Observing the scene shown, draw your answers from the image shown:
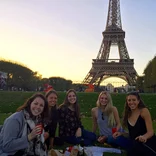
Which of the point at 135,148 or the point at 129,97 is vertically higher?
the point at 129,97

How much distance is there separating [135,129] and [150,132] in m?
0.27

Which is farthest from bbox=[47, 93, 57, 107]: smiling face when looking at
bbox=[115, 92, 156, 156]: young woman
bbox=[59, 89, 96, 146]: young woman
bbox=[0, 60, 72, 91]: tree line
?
bbox=[0, 60, 72, 91]: tree line

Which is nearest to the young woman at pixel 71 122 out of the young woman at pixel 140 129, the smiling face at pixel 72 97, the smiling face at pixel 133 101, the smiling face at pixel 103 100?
the smiling face at pixel 72 97

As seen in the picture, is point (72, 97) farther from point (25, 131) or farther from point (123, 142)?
point (25, 131)

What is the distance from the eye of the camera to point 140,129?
5320mm

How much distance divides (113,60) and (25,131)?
169ft

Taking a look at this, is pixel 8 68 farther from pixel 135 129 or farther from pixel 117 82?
pixel 135 129

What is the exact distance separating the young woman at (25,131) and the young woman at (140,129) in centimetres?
166

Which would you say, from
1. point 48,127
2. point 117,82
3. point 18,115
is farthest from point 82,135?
point 117,82

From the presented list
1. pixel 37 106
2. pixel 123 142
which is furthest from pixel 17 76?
pixel 37 106

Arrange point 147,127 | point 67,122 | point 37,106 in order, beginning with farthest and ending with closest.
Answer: point 67,122
point 147,127
point 37,106

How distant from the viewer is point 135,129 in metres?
5.36

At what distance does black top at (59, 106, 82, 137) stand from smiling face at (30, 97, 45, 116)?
2595 mm

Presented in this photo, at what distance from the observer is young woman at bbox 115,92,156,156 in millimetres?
5219
